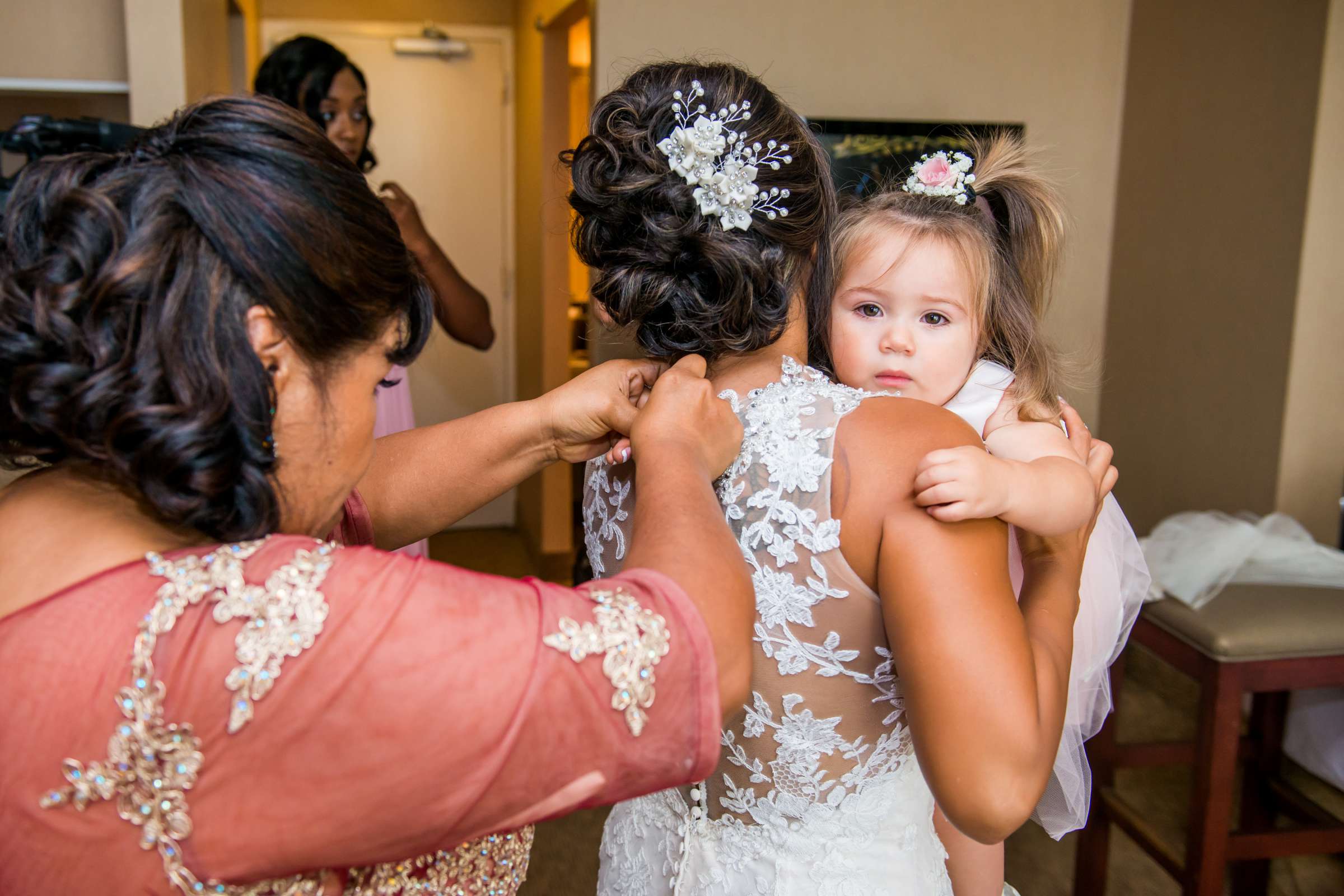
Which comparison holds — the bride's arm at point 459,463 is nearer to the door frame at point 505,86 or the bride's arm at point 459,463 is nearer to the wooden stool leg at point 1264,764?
the wooden stool leg at point 1264,764

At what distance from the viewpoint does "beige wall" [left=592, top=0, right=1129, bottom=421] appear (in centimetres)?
351

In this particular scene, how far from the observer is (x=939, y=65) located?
3672 millimetres

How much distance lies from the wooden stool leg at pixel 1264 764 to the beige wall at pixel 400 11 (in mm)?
4899

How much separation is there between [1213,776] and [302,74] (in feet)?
8.96

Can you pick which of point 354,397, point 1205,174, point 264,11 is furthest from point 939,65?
point 264,11

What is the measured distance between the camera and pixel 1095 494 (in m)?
1.25

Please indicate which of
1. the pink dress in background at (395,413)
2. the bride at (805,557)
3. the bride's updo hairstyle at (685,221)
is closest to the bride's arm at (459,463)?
the bride at (805,557)

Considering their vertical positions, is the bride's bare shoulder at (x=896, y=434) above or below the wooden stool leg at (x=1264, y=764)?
above

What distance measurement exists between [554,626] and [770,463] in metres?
0.37

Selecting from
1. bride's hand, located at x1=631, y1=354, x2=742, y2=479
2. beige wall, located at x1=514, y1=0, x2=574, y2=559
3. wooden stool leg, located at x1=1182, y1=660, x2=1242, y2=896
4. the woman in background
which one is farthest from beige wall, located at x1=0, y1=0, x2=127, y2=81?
wooden stool leg, located at x1=1182, y1=660, x2=1242, y2=896

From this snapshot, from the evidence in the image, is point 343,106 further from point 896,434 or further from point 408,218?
point 896,434

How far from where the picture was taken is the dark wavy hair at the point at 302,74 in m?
2.71

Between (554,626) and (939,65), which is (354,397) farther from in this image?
(939,65)

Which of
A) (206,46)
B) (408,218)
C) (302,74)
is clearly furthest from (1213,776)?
(206,46)
